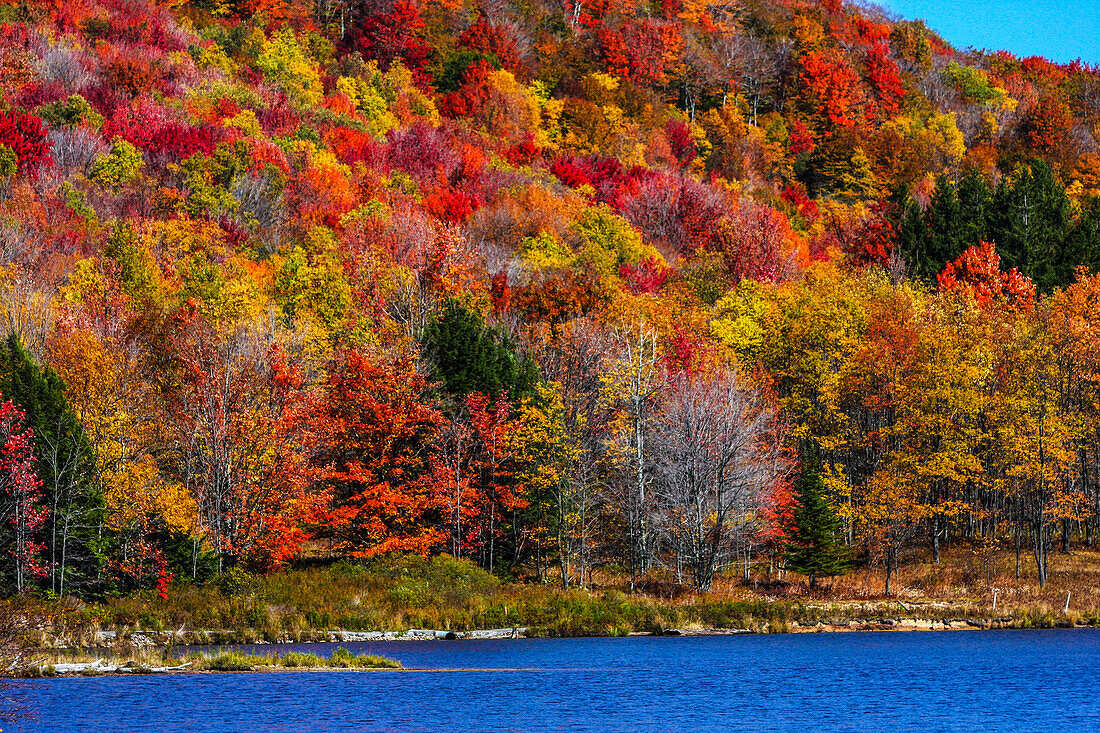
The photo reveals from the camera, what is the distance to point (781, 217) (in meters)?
118

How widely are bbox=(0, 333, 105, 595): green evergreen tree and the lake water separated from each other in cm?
1042

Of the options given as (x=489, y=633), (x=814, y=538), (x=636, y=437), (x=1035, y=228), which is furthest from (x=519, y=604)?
(x=1035, y=228)

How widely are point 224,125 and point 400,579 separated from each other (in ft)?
209

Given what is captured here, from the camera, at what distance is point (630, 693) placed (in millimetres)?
35500

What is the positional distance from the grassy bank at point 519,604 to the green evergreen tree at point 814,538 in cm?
96

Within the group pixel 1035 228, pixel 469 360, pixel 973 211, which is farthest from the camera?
pixel 973 211

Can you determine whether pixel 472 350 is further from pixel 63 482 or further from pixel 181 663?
pixel 181 663

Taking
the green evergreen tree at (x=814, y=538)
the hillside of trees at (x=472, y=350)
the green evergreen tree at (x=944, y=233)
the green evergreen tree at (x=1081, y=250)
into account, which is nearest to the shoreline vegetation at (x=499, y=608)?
the green evergreen tree at (x=814, y=538)

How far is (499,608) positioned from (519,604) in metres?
1.06

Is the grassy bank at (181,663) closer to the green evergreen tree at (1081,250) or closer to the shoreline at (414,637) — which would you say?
the shoreline at (414,637)

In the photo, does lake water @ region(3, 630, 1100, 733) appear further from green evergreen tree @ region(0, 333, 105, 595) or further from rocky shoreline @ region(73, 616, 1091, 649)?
green evergreen tree @ region(0, 333, 105, 595)

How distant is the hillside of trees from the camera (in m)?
52.8

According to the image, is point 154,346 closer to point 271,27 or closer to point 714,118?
point 271,27

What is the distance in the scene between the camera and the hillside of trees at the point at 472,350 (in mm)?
52844
